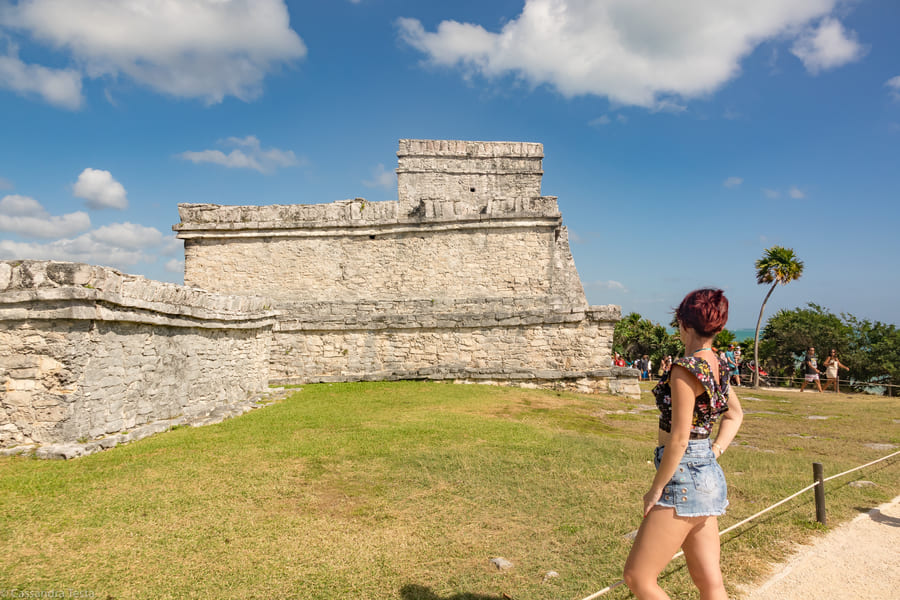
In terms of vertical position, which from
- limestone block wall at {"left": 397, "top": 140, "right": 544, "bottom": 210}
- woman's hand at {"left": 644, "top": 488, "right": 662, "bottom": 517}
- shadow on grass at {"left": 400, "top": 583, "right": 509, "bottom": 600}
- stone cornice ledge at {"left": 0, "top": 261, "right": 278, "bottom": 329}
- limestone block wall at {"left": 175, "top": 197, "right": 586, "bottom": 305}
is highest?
limestone block wall at {"left": 397, "top": 140, "right": 544, "bottom": 210}

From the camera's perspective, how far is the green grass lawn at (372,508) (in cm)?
355

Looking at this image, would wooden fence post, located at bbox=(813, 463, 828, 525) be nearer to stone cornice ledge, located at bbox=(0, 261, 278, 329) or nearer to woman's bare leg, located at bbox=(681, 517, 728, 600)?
woman's bare leg, located at bbox=(681, 517, 728, 600)

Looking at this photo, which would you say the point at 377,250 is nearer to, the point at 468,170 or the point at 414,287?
the point at 414,287

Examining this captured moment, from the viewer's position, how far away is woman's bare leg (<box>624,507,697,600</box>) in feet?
8.25

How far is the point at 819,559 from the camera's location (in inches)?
162

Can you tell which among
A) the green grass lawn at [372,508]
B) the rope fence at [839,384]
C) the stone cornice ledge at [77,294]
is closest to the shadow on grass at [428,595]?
the green grass lawn at [372,508]

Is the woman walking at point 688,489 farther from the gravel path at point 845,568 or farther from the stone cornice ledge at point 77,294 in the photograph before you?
the stone cornice ledge at point 77,294

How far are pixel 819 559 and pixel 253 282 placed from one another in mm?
13967

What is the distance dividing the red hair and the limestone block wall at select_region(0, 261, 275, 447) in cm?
676

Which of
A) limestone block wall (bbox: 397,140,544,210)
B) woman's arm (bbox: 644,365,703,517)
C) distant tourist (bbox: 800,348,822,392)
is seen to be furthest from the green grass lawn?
limestone block wall (bbox: 397,140,544,210)

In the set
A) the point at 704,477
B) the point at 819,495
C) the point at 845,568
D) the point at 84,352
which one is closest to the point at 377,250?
the point at 84,352

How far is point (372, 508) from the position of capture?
489 cm

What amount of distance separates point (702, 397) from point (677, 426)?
25 centimetres

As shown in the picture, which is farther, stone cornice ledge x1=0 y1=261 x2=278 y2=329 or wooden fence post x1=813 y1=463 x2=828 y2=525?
stone cornice ledge x1=0 y1=261 x2=278 y2=329
